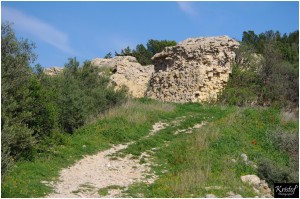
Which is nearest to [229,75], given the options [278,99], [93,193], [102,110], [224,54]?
[224,54]

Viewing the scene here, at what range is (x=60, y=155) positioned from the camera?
39.0ft

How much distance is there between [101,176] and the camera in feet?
35.0

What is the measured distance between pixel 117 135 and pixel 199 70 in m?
10.9

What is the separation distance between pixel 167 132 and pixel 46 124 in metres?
5.08

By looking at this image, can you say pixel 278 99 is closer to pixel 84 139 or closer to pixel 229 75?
pixel 229 75

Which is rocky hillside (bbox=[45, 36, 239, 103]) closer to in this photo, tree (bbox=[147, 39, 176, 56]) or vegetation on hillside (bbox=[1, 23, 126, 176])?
vegetation on hillside (bbox=[1, 23, 126, 176])

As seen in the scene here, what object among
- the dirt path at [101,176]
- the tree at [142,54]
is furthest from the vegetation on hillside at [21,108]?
the tree at [142,54]

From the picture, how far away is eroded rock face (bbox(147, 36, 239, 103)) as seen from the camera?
24.2m

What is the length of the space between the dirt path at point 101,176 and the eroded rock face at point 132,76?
14.6m

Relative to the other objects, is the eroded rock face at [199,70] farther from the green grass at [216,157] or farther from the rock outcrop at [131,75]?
the green grass at [216,157]

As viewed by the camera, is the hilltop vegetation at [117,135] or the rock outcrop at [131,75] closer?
the hilltop vegetation at [117,135]

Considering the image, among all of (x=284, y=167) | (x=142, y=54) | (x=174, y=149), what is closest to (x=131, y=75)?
(x=174, y=149)

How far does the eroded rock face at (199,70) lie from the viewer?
24203mm

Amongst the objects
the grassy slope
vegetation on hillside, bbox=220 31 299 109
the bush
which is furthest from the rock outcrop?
the bush
